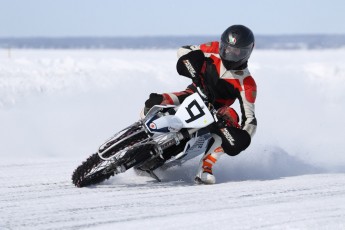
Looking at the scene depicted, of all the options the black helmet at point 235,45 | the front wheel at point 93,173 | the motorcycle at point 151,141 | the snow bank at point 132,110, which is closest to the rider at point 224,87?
the black helmet at point 235,45

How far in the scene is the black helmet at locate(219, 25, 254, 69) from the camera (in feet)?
25.9

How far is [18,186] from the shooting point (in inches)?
298

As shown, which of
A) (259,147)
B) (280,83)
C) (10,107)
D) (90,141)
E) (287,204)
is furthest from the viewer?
(280,83)

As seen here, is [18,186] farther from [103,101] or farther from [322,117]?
[322,117]

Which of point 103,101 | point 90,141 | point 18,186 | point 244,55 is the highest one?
point 244,55

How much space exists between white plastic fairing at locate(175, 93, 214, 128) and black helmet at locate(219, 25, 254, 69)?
0.69 meters

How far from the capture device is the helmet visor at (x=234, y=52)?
793cm

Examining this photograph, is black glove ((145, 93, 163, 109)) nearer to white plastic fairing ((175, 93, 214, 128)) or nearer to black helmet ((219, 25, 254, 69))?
white plastic fairing ((175, 93, 214, 128))

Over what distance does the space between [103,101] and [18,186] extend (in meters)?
9.70

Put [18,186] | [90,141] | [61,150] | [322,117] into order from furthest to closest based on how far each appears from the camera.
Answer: [322,117] → [90,141] → [61,150] → [18,186]

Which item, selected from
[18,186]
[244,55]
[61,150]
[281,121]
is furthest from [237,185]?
[281,121]

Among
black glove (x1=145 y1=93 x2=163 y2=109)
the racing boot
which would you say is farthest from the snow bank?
black glove (x1=145 y1=93 x2=163 y2=109)

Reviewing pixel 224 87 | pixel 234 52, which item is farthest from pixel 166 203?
pixel 234 52

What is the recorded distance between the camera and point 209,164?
806 cm
